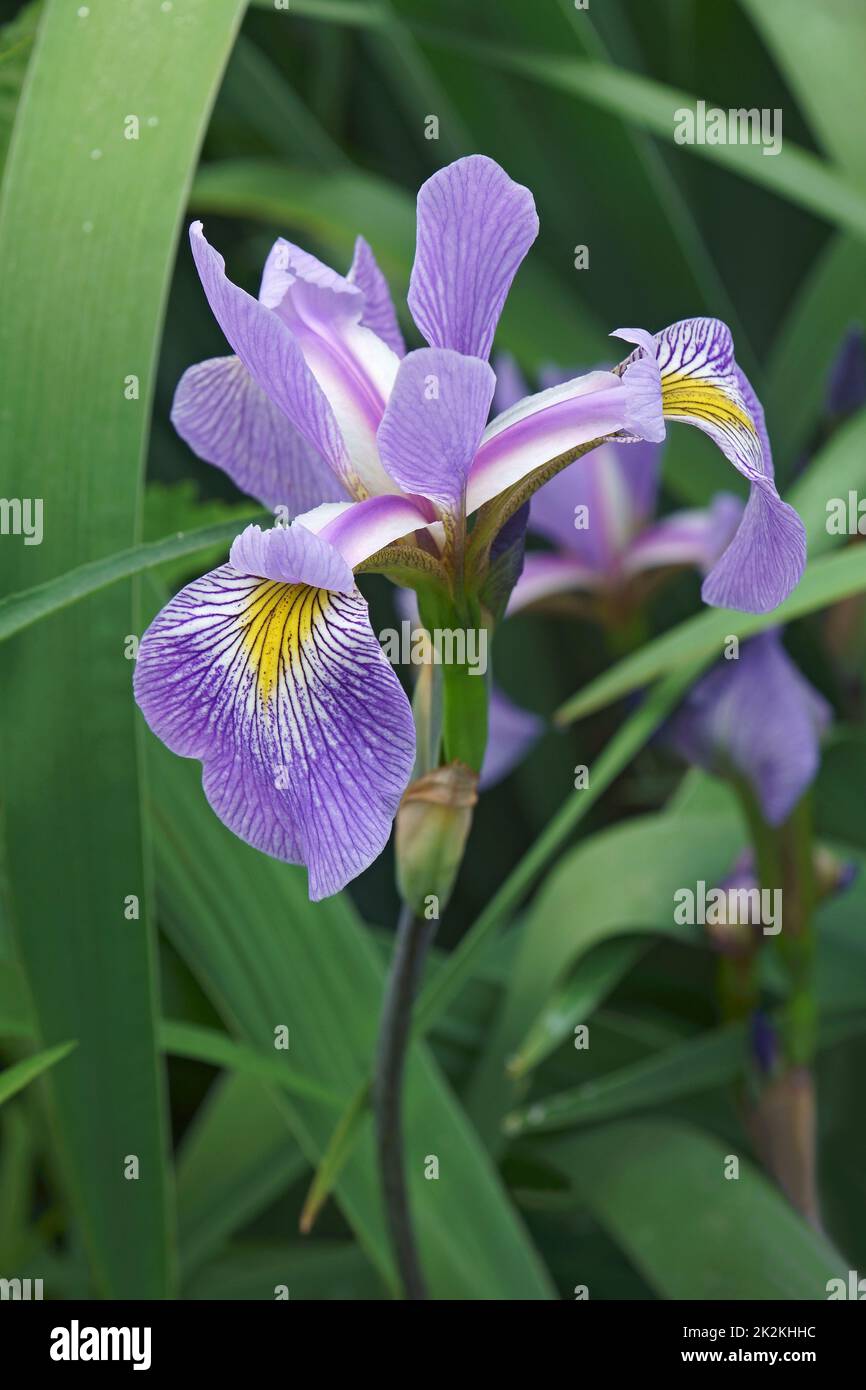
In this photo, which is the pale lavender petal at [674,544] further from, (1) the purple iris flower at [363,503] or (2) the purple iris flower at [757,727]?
(1) the purple iris flower at [363,503]

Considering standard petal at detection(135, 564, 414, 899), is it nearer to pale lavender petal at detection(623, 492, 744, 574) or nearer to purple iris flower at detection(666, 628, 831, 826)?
purple iris flower at detection(666, 628, 831, 826)

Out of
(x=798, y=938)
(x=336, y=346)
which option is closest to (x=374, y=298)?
(x=336, y=346)

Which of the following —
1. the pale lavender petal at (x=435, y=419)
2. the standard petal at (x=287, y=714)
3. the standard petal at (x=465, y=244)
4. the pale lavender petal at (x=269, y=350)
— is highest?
the standard petal at (x=465, y=244)

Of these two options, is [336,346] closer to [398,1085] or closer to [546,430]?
[546,430]

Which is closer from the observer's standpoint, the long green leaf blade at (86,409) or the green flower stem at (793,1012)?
the long green leaf blade at (86,409)

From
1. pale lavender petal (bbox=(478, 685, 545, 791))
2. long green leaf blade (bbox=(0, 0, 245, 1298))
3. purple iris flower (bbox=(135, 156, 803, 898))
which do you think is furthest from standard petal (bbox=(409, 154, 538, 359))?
pale lavender petal (bbox=(478, 685, 545, 791))

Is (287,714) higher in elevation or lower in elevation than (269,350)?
lower

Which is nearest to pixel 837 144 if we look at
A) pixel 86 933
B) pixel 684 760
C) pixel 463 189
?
pixel 684 760

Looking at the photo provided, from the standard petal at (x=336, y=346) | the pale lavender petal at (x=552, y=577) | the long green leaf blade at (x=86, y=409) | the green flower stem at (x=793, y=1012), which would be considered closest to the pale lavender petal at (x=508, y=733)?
the pale lavender petal at (x=552, y=577)

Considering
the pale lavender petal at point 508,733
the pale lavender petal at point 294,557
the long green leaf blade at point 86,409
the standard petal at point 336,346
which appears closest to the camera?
the pale lavender petal at point 294,557
